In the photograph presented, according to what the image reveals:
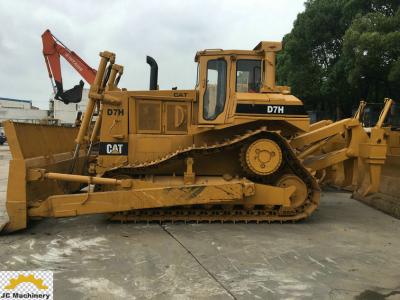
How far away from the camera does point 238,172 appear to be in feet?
25.1

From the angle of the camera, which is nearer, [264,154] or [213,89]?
[264,154]

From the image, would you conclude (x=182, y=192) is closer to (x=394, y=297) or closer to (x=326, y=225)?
(x=326, y=225)

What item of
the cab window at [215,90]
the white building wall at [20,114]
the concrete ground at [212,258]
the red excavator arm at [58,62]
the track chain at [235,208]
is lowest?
the concrete ground at [212,258]

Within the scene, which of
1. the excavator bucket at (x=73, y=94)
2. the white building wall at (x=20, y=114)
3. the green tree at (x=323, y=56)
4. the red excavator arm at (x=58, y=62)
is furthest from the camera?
the white building wall at (x=20, y=114)

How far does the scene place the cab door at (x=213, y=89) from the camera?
7.44 meters

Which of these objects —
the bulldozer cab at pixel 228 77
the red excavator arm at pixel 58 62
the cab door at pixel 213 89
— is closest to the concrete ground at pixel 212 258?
the cab door at pixel 213 89

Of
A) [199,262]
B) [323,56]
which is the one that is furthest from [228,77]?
[323,56]

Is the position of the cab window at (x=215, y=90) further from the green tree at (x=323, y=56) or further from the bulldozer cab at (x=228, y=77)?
the green tree at (x=323, y=56)

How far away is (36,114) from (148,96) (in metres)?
60.8

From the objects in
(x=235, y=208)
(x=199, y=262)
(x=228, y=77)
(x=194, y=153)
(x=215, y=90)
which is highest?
(x=228, y=77)

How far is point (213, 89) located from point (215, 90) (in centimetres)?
4

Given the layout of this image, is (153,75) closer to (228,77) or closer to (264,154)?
(228,77)

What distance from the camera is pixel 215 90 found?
24.6 ft

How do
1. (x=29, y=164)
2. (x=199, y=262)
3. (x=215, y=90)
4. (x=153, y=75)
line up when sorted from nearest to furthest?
(x=199, y=262) → (x=29, y=164) → (x=215, y=90) → (x=153, y=75)
